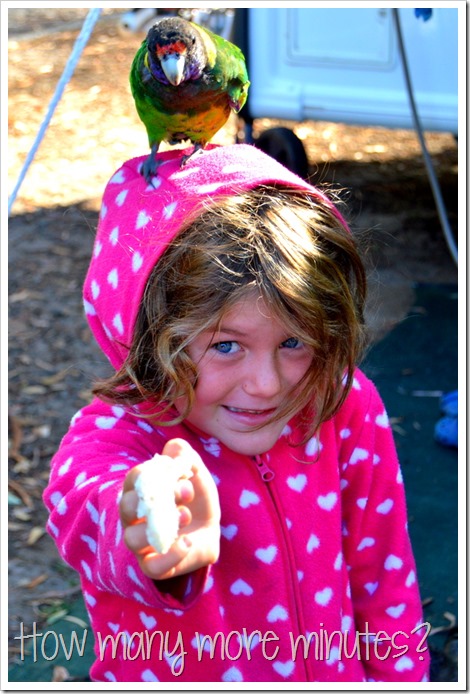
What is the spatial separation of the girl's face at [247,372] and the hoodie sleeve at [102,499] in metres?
0.12

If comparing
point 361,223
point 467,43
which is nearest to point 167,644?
point 467,43

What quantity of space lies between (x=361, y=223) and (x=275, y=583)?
351cm

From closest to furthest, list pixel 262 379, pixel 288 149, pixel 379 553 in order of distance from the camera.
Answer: pixel 262 379 → pixel 379 553 → pixel 288 149

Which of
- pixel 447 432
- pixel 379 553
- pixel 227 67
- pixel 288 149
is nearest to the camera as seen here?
pixel 379 553

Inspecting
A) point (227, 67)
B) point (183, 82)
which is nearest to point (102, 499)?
point (183, 82)

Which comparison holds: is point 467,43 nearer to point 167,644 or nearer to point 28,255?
point 167,644

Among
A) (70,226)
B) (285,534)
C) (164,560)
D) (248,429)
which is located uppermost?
(164,560)

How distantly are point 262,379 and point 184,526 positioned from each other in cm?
31

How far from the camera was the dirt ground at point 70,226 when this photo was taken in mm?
2742

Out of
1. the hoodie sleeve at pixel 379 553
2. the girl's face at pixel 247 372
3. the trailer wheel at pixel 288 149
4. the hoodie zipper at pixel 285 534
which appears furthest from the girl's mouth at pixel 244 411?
the trailer wheel at pixel 288 149

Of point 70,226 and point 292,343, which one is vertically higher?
point 292,343

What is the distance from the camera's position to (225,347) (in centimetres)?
126

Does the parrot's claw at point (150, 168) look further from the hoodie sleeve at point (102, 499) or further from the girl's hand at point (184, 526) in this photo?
the girl's hand at point (184, 526)

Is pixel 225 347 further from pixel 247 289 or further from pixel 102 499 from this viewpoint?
pixel 102 499
